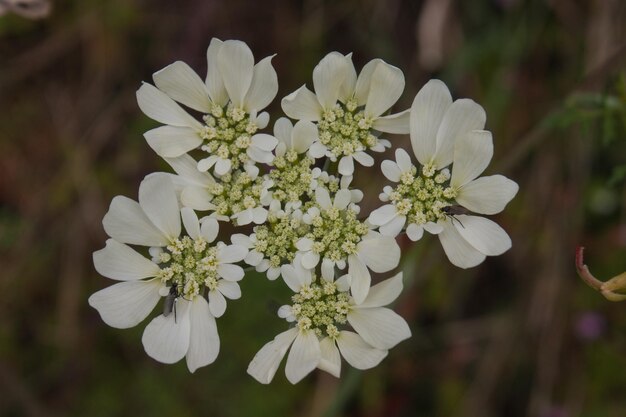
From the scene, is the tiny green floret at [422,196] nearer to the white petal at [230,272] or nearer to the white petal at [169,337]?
the white petal at [230,272]

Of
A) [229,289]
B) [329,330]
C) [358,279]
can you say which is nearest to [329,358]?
[329,330]

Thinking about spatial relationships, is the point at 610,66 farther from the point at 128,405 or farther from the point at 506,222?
the point at 128,405

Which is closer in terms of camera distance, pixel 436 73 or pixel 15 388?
pixel 15 388

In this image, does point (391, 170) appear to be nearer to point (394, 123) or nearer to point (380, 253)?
point (394, 123)

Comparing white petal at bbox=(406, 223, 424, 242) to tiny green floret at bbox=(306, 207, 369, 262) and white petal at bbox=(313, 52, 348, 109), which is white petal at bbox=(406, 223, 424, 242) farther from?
white petal at bbox=(313, 52, 348, 109)

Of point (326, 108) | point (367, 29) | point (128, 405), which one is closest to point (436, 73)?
point (367, 29)

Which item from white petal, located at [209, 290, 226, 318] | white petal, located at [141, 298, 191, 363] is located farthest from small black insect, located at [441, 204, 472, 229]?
white petal, located at [141, 298, 191, 363]

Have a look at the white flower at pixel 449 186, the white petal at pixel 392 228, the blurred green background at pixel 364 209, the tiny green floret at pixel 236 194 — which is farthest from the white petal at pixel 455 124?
the blurred green background at pixel 364 209
